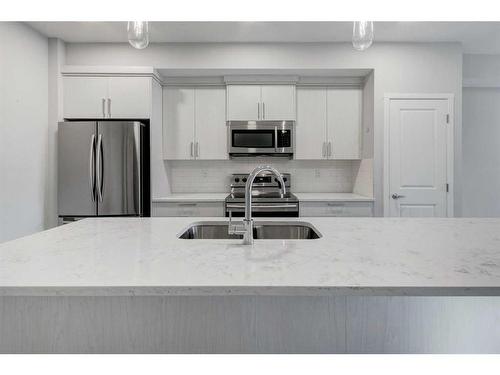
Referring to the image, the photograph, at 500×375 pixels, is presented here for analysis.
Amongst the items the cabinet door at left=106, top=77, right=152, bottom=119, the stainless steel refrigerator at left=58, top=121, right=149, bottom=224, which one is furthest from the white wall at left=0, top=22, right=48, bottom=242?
the cabinet door at left=106, top=77, right=152, bottom=119

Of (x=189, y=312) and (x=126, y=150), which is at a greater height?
(x=126, y=150)

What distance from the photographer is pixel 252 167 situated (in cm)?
444

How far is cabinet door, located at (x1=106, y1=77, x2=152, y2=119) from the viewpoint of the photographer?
3646mm

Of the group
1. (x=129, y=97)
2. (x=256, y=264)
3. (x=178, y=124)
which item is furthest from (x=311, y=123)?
(x=256, y=264)

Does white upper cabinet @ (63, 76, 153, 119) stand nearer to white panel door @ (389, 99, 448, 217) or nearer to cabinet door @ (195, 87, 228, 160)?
cabinet door @ (195, 87, 228, 160)

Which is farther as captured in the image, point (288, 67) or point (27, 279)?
point (288, 67)

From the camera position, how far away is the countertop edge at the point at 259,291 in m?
0.94

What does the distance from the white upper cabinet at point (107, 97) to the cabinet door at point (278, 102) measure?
1.25 m

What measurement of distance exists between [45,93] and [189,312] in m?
3.33

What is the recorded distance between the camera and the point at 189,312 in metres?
1.18

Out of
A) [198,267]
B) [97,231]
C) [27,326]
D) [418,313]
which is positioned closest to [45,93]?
[97,231]

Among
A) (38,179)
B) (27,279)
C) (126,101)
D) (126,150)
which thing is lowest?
(27,279)
